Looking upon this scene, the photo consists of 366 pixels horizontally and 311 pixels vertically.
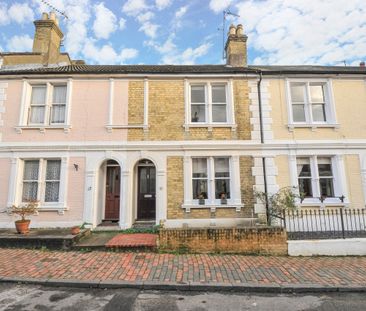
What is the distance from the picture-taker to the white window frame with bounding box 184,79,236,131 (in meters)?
10.0

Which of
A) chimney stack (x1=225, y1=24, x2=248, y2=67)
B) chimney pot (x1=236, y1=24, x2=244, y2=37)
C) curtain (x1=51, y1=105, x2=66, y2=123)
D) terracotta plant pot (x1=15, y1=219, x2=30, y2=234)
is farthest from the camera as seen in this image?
chimney pot (x1=236, y1=24, x2=244, y2=37)

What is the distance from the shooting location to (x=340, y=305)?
449cm

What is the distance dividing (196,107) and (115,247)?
6458 mm

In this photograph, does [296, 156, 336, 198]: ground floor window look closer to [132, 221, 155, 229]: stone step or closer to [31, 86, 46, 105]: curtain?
[132, 221, 155, 229]: stone step

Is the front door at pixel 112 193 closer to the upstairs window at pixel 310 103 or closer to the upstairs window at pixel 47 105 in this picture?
the upstairs window at pixel 47 105

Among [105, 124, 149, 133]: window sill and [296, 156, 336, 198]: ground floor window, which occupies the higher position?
[105, 124, 149, 133]: window sill

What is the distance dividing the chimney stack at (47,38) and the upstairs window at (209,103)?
28.0 feet

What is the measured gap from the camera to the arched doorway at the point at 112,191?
10531 mm

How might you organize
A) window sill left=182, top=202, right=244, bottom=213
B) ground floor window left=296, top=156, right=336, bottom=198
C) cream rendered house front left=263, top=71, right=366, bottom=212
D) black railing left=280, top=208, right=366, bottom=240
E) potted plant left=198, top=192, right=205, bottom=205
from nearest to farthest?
black railing left=280, top=208, right=366, bottom=240, window sill left=182, top=202, right=244, bottom=213, potted plant left=198, top=192, right=205, bottom=205, cream rendered house front left=263, top=71, right=366, bottom=212, ground floor window left=296, top=156, right=336, bottom=198

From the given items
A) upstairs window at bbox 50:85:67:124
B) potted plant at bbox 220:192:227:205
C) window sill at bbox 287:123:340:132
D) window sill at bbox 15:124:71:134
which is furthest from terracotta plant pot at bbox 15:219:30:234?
window sill at bbox 287:123:340:132

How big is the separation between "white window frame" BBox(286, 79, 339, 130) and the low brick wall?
503 cm

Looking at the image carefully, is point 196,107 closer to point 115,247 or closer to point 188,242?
point 188,242

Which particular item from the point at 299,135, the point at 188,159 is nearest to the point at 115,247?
the point at 188,159

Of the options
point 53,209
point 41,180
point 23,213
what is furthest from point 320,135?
point 23,213
